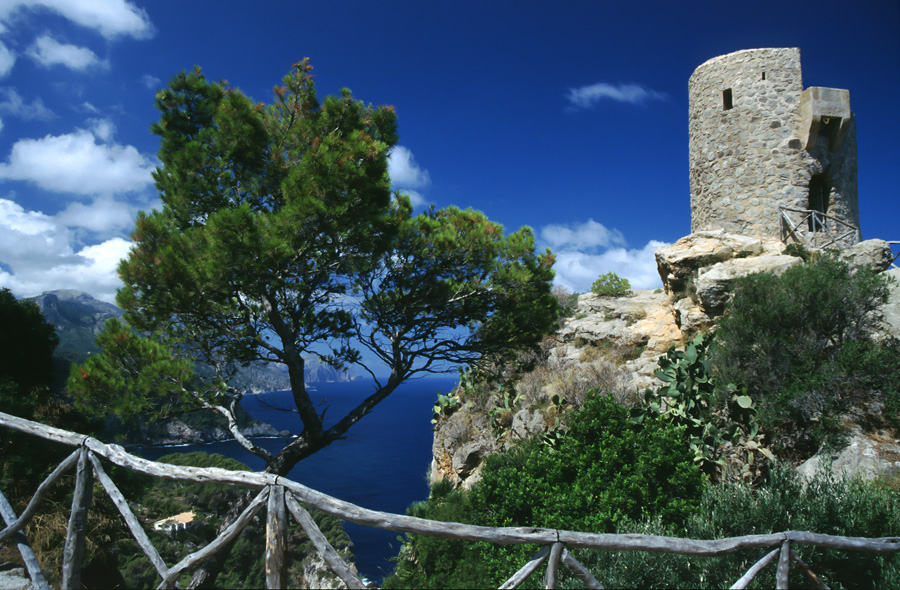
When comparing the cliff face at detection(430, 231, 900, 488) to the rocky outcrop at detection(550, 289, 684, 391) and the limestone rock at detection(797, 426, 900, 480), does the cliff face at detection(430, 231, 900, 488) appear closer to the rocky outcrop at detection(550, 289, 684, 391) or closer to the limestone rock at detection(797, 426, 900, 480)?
the rocky outcrop at detection(550, 289, 684, 391)

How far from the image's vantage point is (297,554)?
347 cm

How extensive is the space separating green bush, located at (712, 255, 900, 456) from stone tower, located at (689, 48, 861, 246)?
152 inches

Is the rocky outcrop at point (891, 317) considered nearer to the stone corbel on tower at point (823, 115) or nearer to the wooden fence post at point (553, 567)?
the stone corbel on tower at point (823, 115)

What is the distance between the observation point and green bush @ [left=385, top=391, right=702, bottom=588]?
233 inches

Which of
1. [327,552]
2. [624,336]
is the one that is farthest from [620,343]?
[327,552]

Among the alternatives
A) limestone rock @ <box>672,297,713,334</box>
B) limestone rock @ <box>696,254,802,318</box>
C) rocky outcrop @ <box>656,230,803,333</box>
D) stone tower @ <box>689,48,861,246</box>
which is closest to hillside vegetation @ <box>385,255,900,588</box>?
limestone rock @ <box>696,254,802,318</box>

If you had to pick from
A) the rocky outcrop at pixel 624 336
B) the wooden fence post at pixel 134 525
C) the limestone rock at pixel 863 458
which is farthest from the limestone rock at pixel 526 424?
the wooden fence post at pixel 134 525

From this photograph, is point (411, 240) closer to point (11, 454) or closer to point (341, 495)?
point (11, 454)

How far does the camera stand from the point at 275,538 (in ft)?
9.88

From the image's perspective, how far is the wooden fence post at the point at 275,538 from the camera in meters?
2.99

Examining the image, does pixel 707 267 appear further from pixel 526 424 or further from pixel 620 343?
pixel 526 424

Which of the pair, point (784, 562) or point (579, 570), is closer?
point (579, 570)

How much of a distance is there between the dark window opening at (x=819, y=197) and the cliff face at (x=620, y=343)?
139 cm

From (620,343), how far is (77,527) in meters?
10.9
